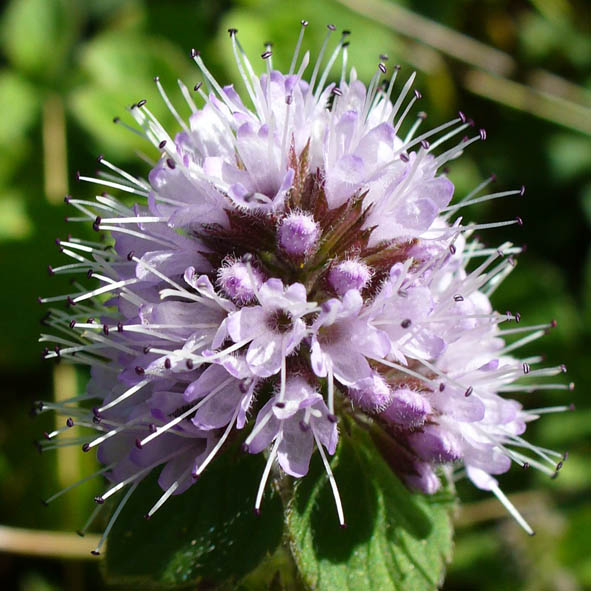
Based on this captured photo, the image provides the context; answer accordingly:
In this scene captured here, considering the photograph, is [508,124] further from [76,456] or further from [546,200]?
[76,456]

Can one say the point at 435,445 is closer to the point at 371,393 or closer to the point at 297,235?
the point at 371,393

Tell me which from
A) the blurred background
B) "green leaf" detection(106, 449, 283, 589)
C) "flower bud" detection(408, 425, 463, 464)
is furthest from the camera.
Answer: the blurred background

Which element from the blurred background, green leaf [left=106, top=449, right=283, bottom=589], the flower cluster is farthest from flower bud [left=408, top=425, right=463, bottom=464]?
the blurred background

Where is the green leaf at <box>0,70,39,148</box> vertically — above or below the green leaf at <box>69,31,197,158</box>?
below

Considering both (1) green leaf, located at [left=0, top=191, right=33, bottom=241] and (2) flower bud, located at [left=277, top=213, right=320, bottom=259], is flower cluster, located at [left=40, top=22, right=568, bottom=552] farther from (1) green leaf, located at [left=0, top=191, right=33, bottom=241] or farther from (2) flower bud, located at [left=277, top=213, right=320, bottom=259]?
(1) green leaf, located at [left=0, top=191, right=33, bottom=241]

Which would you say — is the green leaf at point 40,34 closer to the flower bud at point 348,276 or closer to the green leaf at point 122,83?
the green leaf at point 122,83


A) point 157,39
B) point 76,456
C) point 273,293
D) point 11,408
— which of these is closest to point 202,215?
point 273,293
